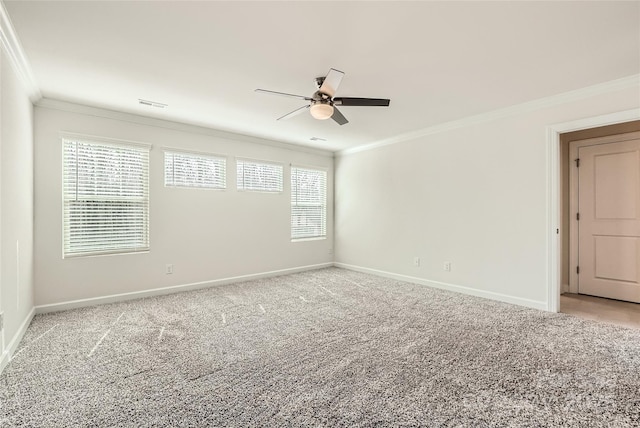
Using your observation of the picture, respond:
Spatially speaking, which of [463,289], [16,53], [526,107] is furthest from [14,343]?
[526,107]

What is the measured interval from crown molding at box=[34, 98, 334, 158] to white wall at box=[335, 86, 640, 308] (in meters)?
1.77

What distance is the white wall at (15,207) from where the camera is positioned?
2246mm

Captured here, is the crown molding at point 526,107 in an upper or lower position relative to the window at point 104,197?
upper

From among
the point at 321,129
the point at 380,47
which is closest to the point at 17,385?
the point at 380,47

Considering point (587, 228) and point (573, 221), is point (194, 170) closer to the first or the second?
point (573, 221)

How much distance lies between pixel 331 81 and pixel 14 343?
11.3ft

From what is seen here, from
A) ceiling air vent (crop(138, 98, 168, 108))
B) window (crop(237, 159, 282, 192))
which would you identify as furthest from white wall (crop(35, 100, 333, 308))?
ceiling air vent (crop(138, 98, 168, 108))

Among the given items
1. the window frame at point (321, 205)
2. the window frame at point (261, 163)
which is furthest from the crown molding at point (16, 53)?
the window frame at point (321, 205)

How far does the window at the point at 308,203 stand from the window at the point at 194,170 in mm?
1454

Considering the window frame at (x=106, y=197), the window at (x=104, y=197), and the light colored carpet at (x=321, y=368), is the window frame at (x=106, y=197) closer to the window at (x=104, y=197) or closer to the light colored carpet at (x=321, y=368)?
the window at (x=104, y=197)

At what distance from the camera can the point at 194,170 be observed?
14.8 feet

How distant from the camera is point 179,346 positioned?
100 inches

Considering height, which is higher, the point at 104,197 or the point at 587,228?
the point at 104,197

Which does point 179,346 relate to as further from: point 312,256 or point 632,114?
point 632,114
